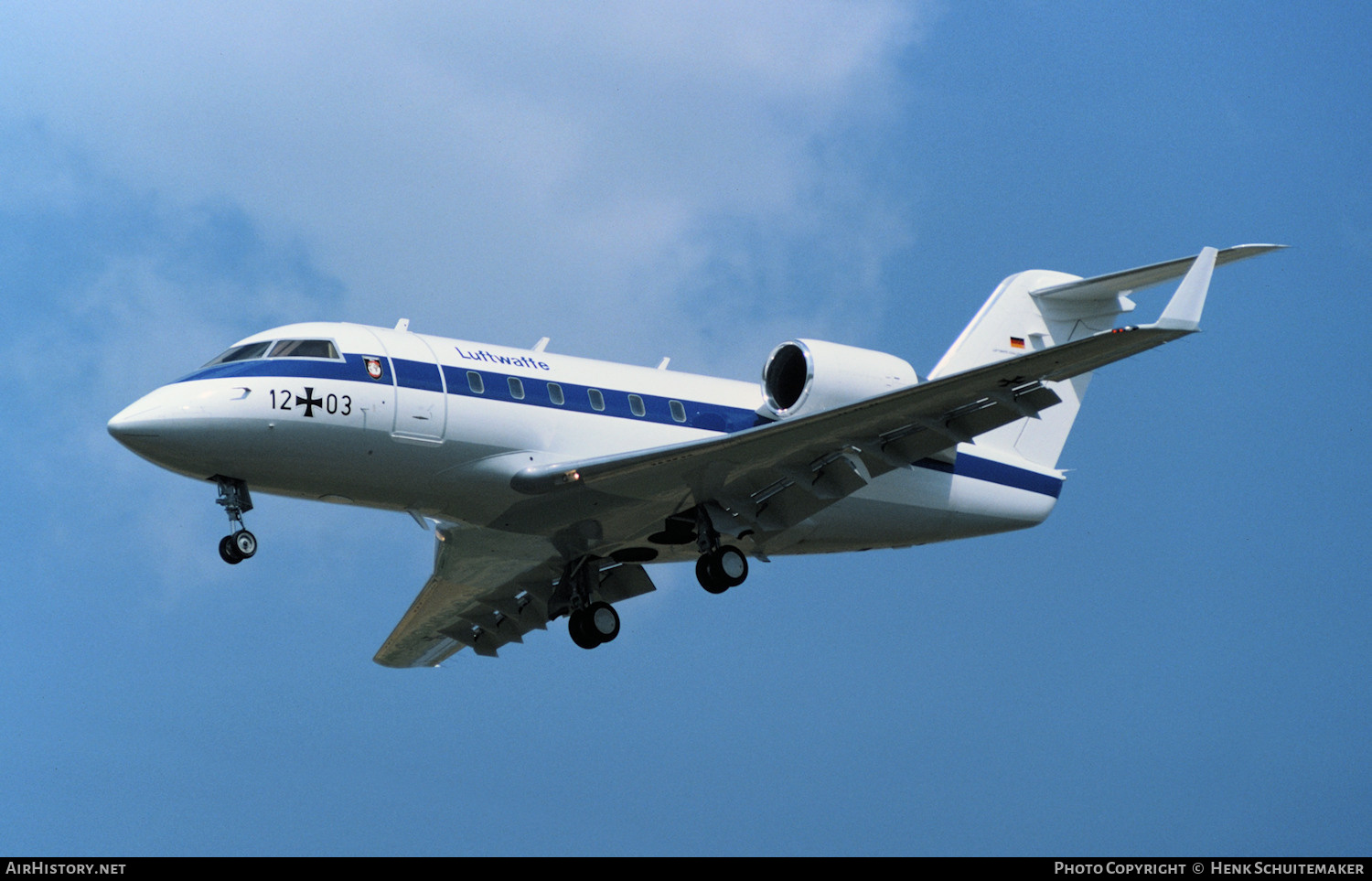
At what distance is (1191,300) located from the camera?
1844 cm

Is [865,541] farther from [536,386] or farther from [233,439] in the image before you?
[233,439]

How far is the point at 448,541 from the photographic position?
2289 centimetres

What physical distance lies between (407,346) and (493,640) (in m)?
7.04

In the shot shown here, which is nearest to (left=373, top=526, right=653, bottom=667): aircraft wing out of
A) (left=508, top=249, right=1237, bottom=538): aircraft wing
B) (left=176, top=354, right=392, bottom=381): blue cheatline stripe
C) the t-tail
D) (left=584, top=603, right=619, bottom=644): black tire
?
(left=584, top=603, right=619, bottom=644): black tire

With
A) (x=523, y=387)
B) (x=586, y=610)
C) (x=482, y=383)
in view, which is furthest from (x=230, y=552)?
(x=586, y=610)

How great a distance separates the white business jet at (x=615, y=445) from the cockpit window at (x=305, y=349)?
0.03 metres

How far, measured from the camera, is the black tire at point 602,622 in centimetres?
2317

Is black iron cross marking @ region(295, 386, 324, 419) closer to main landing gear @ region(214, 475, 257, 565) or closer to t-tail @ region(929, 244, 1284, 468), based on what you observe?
main landing gear @ region(214, 475, 257, 565)

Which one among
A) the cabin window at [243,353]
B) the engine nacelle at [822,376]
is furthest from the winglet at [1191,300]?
the cabin window at [243,353]

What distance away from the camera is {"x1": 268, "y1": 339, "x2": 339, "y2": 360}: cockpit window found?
19750 millimetres

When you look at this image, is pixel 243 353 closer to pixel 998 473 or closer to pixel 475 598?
pixel 475 598

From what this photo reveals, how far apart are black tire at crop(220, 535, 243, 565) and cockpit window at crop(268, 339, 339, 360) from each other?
224 cm

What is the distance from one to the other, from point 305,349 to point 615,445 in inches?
161
